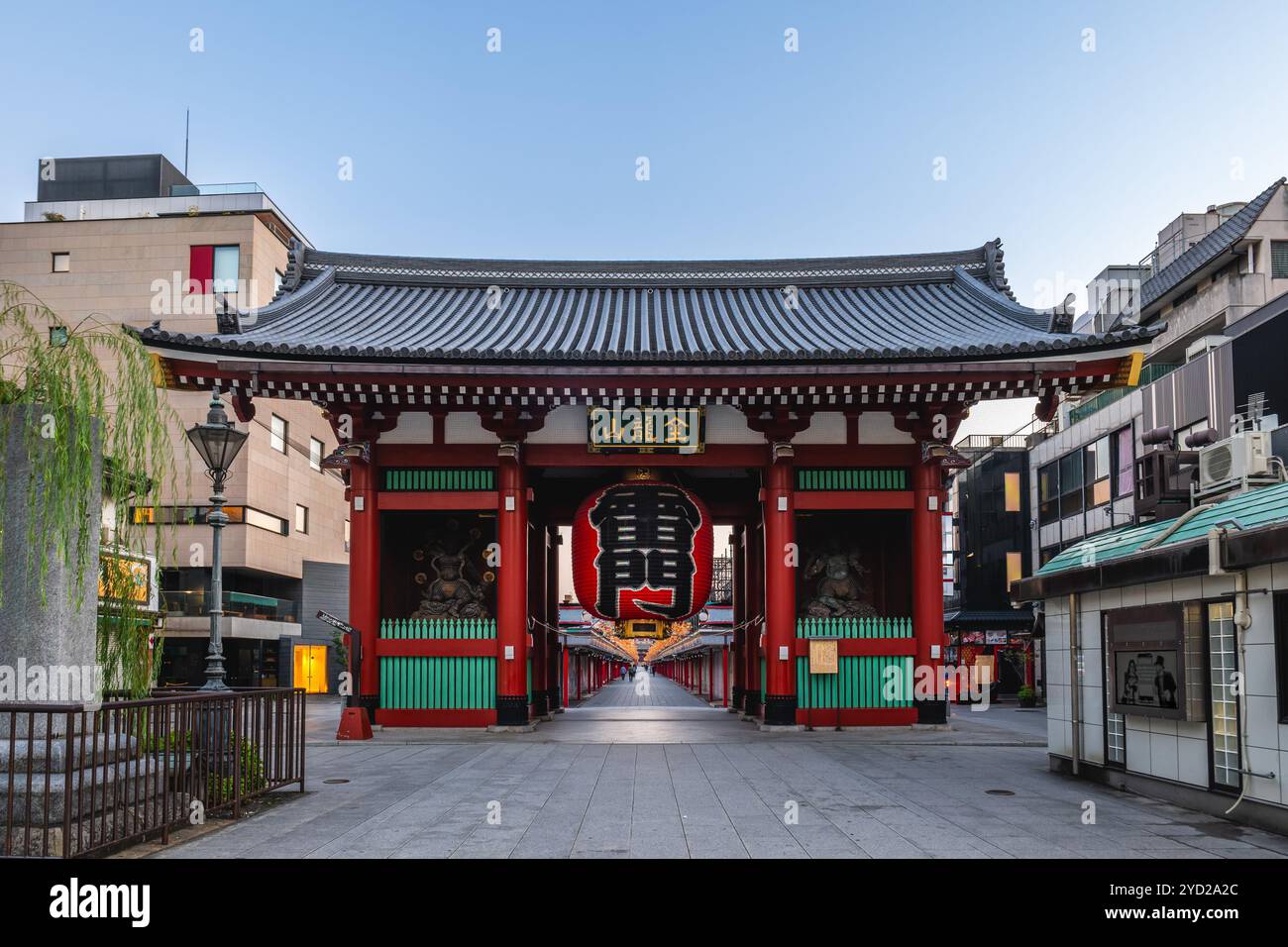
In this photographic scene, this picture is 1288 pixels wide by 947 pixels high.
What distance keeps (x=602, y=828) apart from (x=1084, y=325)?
47839 millimetres

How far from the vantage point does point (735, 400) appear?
797 inches

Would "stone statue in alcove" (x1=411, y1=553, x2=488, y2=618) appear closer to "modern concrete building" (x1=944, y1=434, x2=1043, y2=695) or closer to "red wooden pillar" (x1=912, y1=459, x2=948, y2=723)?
"red wooden pillar" (x1=912, y1=459, x2=948, y2=723)

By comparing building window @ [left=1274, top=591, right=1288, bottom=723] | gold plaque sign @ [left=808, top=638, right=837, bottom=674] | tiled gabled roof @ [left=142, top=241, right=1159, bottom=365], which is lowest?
gold plaque sign @ [left=808, top=638, right=837, bottom=674]

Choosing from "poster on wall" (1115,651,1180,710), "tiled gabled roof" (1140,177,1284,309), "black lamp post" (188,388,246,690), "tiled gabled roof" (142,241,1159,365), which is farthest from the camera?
"tiled gabled roof" (1140,177,1284,309)

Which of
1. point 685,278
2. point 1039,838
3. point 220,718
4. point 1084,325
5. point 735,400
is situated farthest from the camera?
point 1084,325

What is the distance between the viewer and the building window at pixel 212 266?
1754 inches

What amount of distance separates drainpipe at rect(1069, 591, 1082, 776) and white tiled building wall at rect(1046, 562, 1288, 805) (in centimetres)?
6

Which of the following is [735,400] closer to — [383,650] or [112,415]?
[383,650]

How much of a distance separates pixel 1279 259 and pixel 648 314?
2593 centimetres

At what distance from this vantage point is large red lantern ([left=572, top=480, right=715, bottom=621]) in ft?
66.5

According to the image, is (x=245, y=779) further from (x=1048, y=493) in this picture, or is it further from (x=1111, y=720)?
(x=1048, y=493)

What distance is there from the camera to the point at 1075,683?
13961 mm

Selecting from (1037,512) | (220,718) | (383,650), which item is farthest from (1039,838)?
(1037,512)

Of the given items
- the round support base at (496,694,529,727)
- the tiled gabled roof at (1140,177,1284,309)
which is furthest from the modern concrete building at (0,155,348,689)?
the tiled gabled roof at (1140,177,1284,309)
